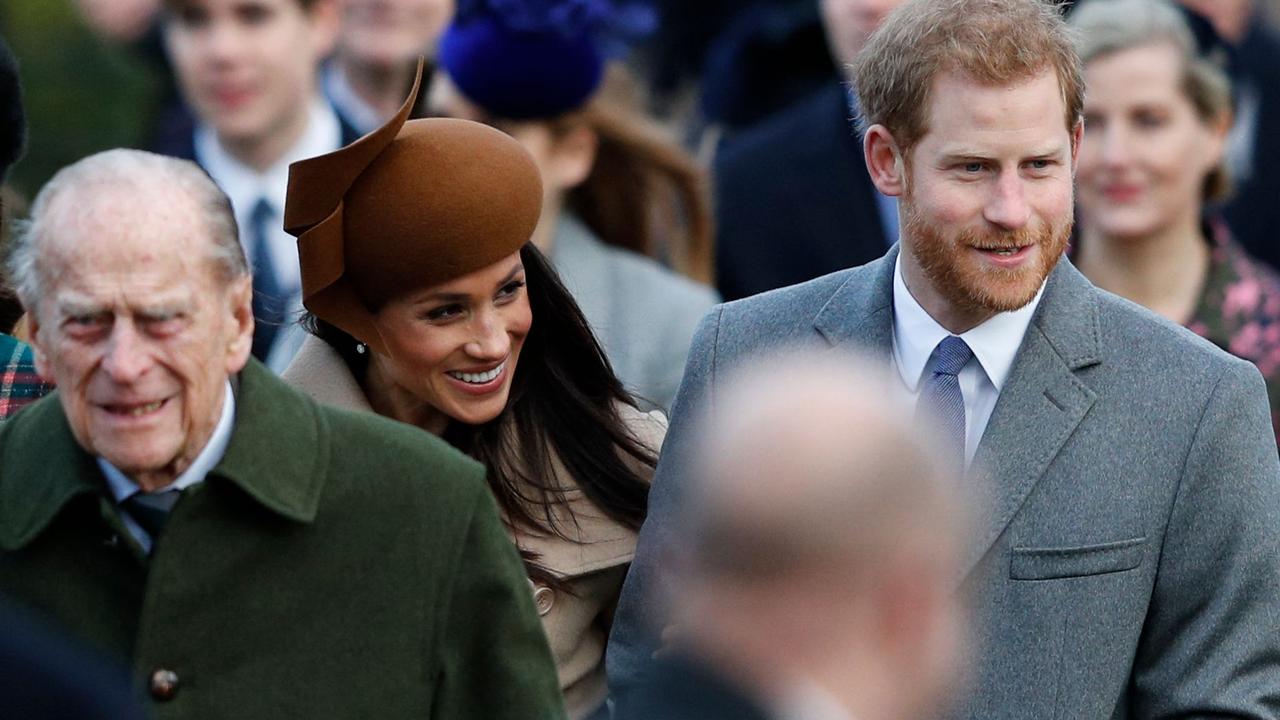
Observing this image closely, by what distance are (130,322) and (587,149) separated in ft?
9.29

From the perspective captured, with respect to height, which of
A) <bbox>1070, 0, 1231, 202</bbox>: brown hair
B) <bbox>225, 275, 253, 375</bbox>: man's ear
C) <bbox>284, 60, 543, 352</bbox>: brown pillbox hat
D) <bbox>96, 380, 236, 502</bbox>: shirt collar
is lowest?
<bbox>1070, 0, 1231, 202</bbox>: brown hair

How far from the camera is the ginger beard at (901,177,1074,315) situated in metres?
4.28

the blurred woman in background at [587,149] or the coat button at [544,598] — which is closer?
the coat button at [544,598]

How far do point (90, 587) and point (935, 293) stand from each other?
1.58 m

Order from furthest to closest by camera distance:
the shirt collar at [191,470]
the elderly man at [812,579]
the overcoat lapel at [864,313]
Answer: the overcoat lapel at [864,313] → the shirt collar at [191,470] → the elderly man at [812,579]

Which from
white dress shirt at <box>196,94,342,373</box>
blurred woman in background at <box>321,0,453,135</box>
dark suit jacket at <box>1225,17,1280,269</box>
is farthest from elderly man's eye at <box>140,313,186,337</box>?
dark suit jacket at <box>1225,17,1280,269</box>

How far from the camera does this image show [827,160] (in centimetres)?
698

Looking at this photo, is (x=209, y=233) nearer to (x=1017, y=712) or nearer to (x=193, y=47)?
(x=1017, y=712)

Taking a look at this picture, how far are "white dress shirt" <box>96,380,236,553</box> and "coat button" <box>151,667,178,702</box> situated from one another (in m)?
0.20

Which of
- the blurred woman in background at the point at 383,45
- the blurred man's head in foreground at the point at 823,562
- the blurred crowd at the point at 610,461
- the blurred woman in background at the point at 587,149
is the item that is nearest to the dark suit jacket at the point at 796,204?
the blurred woman in background at the point at 587,149

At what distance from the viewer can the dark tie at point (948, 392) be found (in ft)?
14.3

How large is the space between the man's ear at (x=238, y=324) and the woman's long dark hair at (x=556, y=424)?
3.02 feet

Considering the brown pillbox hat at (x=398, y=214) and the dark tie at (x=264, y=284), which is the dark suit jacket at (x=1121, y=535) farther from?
the dark tie at (x=264, y=284)

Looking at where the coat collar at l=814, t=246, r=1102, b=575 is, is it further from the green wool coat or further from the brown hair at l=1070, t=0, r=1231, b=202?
the brown hair at l=1070, t=0, r=1231, b=202
